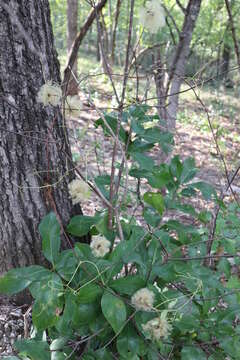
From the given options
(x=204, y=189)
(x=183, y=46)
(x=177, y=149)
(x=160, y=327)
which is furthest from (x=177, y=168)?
(x=177, y=149)

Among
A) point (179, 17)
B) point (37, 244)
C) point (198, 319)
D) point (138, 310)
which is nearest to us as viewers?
point (138, 310)

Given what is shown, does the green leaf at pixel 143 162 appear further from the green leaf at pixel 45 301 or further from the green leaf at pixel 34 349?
the green leaf at pixel 34 349

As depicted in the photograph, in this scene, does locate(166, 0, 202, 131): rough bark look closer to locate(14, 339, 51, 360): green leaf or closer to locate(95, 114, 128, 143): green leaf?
locate(95, 114, 128, 143): green leaf

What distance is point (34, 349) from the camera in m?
0.99

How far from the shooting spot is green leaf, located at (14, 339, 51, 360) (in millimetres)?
977

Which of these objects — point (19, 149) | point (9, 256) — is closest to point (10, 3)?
point (19, 149)

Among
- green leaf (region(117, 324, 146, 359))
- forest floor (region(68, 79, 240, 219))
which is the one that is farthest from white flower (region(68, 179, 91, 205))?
forest floor (region(68, 79, 240, 219))

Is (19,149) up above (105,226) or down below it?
above

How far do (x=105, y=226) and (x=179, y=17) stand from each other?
14.1 meters

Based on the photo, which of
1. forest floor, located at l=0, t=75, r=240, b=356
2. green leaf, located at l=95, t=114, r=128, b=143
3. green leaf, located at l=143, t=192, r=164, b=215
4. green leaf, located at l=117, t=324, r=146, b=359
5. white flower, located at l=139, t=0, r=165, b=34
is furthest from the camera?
forest floor, located at l=0, t=75, r=240, b=356

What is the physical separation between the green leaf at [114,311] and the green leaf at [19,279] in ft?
0.62

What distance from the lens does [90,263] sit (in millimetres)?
1007

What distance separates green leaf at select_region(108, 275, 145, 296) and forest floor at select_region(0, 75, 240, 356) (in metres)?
0.31

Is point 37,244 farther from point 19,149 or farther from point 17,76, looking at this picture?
point 17,76
